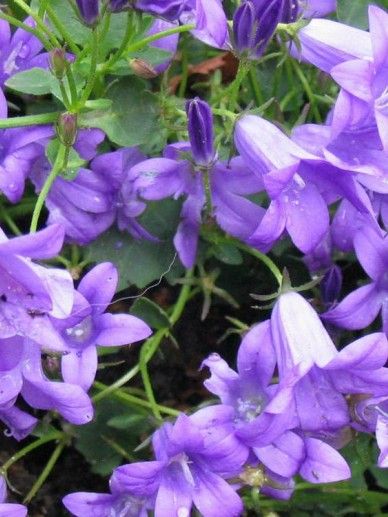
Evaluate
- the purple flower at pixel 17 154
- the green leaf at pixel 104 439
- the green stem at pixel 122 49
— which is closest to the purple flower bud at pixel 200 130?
the green stem at pixel 122 49

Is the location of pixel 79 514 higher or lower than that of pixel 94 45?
lower

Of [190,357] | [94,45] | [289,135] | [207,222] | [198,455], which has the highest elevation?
[94,45]

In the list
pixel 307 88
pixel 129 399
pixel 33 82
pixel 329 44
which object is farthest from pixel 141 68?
pixel 129 399

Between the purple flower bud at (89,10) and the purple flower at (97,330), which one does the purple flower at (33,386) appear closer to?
the purple flower at (97,330)

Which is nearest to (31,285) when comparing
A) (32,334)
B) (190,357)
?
(32,334)

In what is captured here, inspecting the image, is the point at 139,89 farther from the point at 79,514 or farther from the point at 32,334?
the point at 79,514

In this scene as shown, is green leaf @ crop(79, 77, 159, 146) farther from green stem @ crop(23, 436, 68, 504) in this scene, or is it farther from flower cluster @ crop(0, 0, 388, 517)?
green stem @ crop(23, 436, 68, 504)
